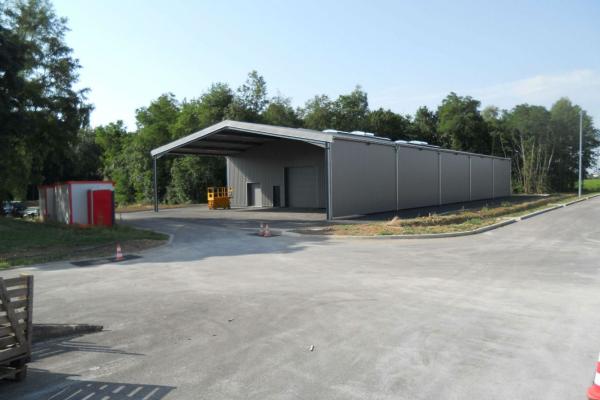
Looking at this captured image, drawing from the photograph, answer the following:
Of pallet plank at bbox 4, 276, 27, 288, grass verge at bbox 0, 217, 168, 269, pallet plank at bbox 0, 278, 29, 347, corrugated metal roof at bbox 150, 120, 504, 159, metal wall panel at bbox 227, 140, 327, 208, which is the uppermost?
corrugated metal roof at bbox 150, 120, 504, 159

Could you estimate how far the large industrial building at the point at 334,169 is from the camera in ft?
84.4

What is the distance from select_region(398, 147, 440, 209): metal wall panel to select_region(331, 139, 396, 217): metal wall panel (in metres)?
1.12

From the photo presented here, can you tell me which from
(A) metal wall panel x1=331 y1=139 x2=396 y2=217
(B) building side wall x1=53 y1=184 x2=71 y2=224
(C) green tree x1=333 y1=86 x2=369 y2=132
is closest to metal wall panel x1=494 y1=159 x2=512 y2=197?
(C) green tree x1=333 y1=86 x2=369 y2=132

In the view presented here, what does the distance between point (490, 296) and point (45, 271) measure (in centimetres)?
1021

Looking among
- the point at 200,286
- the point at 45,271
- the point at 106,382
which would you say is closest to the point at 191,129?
the point at 45,271

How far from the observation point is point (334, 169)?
2475cm

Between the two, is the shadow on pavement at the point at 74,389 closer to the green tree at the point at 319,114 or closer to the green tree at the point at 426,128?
the green tree at the point at 319,114

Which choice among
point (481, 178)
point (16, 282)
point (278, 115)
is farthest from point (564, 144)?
point (16, 282)

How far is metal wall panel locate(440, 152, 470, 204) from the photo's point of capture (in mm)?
37906

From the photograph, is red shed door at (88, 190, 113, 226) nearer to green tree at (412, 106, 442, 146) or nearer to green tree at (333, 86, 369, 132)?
green tree at (333, 86, 369, 132)

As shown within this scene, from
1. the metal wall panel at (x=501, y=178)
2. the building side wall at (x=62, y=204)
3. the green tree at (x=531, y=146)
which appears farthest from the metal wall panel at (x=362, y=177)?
the green tree at (x=531, y=146)

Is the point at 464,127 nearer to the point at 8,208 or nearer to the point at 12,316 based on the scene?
the point at 8,208

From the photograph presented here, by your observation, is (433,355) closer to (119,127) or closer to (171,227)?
(171,227)

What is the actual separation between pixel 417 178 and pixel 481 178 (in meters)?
15.4
